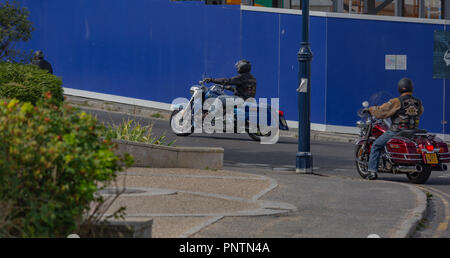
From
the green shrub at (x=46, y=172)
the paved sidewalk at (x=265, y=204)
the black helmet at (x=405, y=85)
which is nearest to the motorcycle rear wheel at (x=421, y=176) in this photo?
the paved sidewalk at (x=265, y=204)

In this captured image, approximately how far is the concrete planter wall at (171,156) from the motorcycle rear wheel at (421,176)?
10.9 feet

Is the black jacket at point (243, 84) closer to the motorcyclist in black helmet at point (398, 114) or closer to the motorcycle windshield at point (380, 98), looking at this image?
the motorcycle windshield at point (380, 98)

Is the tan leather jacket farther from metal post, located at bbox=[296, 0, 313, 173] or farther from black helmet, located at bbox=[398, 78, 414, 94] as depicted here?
metal post, located at bbox=[296, 0, 313, 173]

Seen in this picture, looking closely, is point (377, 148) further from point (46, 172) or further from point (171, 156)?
point (46, 172)

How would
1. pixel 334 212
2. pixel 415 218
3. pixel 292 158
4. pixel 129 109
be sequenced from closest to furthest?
pixel 415 218
pixel 334 212
pixel 292 158
pixel 129 109

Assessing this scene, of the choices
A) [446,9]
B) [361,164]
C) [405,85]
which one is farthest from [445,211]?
[446,9]

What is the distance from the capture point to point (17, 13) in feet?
56.1

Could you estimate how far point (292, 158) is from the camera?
17875 millimetres

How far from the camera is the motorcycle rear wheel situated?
46.9ft

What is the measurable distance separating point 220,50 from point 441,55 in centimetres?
671

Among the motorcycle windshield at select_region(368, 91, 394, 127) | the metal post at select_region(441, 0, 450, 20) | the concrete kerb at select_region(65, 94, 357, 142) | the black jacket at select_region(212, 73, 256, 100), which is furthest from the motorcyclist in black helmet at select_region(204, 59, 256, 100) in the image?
the metal post at select_region(441, 0, 450, 20)
